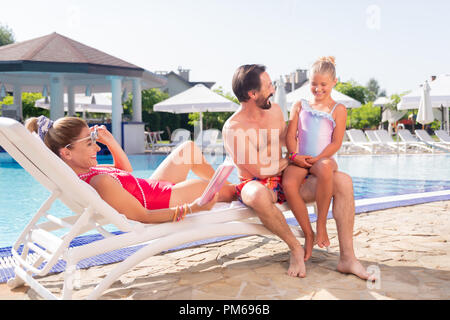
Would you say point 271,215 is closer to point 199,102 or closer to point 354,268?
point 354,268

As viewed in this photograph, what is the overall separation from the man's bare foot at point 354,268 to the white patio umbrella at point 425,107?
38.9 feet

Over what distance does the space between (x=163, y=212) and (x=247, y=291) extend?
662 millimetres

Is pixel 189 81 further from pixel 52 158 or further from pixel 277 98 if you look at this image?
pixel 52 158

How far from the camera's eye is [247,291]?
2.48 m

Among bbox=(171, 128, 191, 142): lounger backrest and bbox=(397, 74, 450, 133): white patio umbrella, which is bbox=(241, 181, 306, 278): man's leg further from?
bbox=(397, 74, 450, 133): white patio umbrella

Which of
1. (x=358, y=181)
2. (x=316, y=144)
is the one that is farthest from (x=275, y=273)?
(x=358, y=181)

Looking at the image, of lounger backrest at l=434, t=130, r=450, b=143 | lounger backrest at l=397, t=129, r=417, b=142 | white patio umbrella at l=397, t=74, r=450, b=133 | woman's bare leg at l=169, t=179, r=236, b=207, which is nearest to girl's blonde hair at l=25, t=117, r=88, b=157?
woman's bare leg at l=169, t=179, r=236, b=207

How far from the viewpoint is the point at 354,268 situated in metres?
2.68

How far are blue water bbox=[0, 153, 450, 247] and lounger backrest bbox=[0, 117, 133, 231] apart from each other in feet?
7.42

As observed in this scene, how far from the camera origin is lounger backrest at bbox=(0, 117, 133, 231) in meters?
2.00

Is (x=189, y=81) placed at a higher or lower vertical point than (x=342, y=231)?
higher

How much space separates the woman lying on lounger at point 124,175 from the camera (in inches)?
95.2

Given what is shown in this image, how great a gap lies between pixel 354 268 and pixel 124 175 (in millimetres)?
1499
